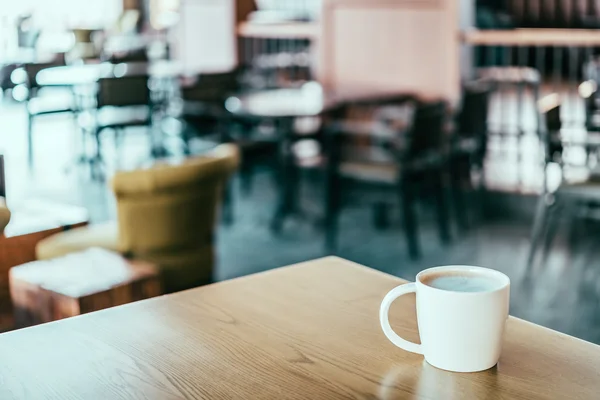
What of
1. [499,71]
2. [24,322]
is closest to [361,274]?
[24,322]

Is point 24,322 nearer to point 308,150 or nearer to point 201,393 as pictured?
point 201,393

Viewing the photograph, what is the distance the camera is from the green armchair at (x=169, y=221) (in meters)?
3.14

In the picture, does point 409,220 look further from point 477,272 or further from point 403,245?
point 477,272

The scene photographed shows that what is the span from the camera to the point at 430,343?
98cm

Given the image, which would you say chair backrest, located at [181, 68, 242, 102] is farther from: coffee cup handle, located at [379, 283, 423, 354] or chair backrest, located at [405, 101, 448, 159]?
coffee cup handle, located at [379, 283, 423, 354]

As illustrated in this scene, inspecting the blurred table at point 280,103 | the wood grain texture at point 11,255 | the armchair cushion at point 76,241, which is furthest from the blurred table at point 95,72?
the wood grain texture at point 11,255

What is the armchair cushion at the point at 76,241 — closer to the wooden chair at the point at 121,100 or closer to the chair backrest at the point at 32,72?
the wooden chair at the point at 121,100

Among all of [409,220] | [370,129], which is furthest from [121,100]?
[409,220]

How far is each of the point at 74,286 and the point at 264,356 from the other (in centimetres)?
158

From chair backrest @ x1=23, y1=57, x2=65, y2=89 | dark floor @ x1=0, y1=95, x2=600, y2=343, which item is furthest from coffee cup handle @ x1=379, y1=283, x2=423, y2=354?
chair backrest @ x1=23, y1=57, x2=65, y2=89

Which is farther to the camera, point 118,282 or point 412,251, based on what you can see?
point 412,251

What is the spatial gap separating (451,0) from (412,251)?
1.98 metres

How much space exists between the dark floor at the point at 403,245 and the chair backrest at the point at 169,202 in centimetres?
66

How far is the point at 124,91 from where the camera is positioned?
649 cm
